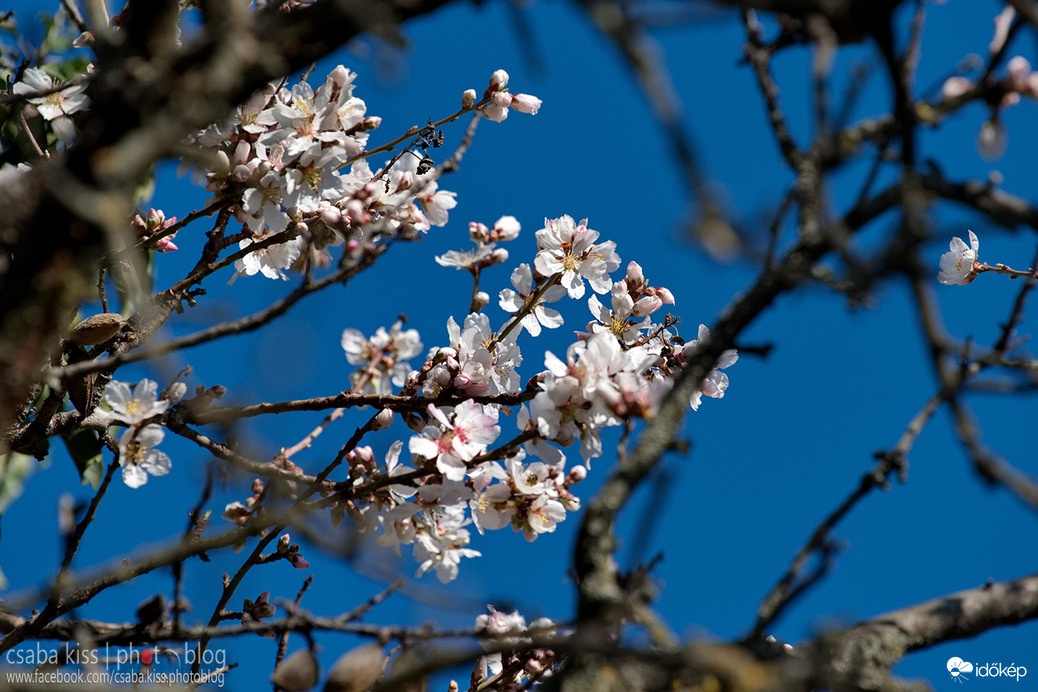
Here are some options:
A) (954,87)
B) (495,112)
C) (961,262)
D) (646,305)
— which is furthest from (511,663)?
(961,262)

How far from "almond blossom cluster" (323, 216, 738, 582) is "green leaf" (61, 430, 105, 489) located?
0.92 metres

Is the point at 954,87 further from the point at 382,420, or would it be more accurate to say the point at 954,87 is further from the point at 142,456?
the point at 142,456

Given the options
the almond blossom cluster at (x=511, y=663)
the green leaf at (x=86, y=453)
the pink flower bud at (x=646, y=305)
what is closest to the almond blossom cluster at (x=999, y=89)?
the pink flower bud at (x=646, y=305)

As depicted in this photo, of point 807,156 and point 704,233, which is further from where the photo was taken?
point 807,156

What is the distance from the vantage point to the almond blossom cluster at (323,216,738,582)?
6.02ft

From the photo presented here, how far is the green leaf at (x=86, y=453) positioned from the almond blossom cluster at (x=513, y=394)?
3.02 ft

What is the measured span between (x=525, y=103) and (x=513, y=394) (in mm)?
1013

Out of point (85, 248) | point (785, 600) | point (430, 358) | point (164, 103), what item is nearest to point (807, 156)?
point (785, 600)

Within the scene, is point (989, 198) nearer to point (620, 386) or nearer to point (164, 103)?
point (620, 386)

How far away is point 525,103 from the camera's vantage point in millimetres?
2486

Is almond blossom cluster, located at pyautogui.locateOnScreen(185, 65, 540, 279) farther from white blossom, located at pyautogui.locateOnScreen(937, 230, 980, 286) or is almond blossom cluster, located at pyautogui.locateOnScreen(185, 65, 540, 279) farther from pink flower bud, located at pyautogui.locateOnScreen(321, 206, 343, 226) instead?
white blossom, located at pyautogui.locateOnScreen(937, 230, 980, 286)

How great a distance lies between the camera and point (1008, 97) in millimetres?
1334

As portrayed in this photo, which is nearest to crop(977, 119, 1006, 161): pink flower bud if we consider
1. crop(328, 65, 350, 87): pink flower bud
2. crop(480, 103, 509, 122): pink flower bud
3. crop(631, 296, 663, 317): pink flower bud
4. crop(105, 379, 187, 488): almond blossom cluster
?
crop(631, 296, 663, 317): pink flower bud

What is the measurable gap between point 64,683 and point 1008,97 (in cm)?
179
